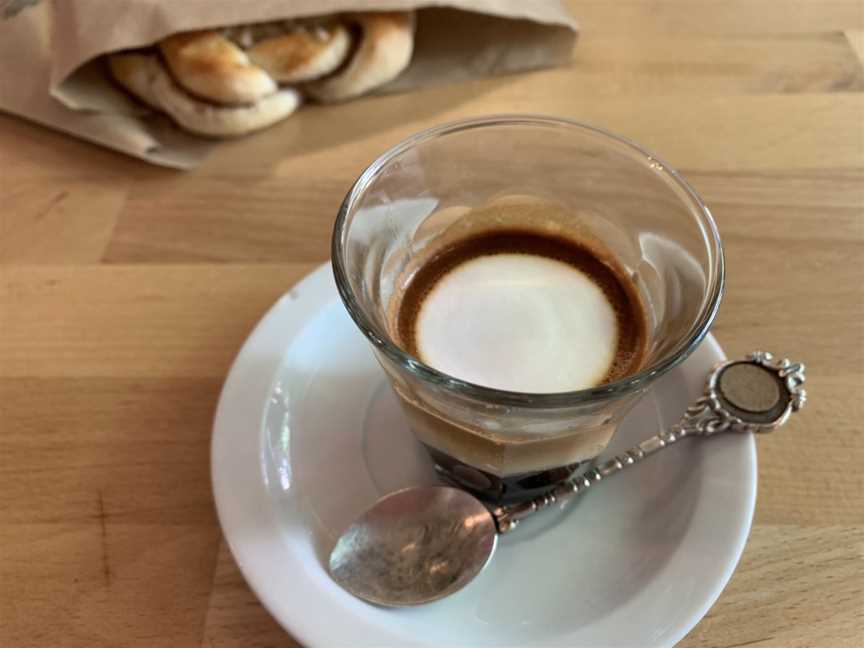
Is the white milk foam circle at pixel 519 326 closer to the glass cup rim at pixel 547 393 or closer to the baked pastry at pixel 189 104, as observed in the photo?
the glass cup rim at pixel 547 393

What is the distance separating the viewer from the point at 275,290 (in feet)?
2.70

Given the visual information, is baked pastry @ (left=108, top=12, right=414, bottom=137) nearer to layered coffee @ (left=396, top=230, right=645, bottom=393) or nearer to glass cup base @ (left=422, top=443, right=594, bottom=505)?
layered coffee @ (left=396, top=230, right=645, bottom=393)

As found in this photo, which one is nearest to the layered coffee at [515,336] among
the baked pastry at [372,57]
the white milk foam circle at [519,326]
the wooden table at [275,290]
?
the white milk foam circle at [519,326]

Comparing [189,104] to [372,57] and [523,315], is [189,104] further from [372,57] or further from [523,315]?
[523,315]

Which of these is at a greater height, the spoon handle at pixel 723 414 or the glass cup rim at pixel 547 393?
the glass cup rim at pixel 547 393

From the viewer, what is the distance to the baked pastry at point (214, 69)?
3.12ft

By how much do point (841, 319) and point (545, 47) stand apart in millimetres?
586

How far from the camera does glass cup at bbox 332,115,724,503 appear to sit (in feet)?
1.71

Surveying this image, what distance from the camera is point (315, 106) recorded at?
1.07 metres

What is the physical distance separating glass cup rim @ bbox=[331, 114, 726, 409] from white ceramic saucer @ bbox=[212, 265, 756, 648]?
14 centimetres

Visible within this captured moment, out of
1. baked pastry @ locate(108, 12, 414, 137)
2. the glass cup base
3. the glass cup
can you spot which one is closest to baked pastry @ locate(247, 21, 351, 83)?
baked pastry @ locate(108, 12, 414, 137)

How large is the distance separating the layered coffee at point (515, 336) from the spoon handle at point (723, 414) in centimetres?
2

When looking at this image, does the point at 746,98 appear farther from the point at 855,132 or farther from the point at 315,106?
the point at 315,106

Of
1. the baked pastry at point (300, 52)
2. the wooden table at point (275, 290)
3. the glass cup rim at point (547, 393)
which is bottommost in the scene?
the wooden table at point (275, 290)
